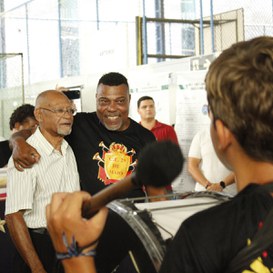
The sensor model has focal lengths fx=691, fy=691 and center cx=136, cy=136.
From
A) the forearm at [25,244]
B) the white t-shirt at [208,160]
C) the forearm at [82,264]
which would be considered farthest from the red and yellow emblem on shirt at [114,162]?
Result: the white t-shirt at [208,160]

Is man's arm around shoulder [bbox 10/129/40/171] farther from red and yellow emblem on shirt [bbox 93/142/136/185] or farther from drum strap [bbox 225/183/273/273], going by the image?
drum strap [bbox 225/183/273/273]

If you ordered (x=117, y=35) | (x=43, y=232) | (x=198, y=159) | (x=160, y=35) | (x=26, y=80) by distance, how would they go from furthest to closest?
(x=26, y=80) → (x=160, y=35) → (x=117, y=35) → (x=198, y=159) → (x=43, y=232)

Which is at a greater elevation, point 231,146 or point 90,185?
point 231,146

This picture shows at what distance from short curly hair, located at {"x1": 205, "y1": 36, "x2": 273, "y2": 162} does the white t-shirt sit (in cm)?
513

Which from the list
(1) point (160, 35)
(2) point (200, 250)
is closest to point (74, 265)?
(2) point (200, 250)

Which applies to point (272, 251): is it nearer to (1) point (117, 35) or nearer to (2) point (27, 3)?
(1) point (117, 35)

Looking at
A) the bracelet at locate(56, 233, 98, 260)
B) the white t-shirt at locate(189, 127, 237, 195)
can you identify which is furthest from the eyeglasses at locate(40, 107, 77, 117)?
the white t-shirt at locate(189, 127, 237, 195)

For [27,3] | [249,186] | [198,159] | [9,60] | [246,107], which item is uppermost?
[27,3]

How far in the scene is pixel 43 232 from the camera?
3434 millimetres

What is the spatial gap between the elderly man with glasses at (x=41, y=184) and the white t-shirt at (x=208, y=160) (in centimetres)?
308

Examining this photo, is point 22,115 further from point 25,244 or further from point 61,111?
point 25,244

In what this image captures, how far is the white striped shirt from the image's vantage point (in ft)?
11.3

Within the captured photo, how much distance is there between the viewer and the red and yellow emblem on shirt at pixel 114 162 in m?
3.85

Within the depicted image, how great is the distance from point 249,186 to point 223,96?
0.21 metres
